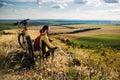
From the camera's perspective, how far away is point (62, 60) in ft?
20.8

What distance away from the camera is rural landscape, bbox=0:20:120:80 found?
231 inches

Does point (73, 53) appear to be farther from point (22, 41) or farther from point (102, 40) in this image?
point (22, 41)

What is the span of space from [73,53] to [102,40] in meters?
0.57

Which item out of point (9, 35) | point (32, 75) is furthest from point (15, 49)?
point (32, 75)

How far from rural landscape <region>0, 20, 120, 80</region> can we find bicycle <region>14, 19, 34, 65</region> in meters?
0.09

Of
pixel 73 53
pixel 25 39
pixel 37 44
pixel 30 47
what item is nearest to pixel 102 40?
pixel 73 53

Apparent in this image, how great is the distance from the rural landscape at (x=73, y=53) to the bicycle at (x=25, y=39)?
9 cm

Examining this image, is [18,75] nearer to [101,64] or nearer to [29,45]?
[29,45]

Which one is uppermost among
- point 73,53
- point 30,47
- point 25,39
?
point 25,39

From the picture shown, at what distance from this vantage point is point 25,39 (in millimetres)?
6387

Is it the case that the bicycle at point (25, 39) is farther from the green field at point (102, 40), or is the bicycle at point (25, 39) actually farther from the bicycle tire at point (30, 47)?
the green field at point (102, 40)

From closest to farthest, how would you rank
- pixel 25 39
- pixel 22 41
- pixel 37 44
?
pixel 37 44, pixel 25 39, pixel 22 41

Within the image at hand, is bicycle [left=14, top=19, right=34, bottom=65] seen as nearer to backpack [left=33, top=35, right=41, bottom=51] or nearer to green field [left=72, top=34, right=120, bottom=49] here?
backpack [left=33, top=35, right=41, bottom=51]

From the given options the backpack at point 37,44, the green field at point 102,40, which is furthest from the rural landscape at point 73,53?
the backpack at point 37,44
